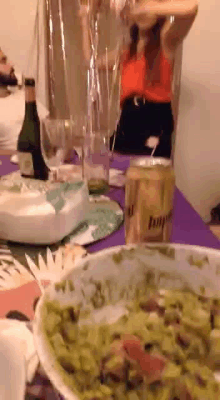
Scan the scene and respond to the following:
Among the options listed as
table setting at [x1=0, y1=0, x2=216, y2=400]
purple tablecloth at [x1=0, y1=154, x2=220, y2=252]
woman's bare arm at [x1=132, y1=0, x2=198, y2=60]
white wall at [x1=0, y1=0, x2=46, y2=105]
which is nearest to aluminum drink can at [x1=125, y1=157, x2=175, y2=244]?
table setting at [x1=0, y1=0, x2=216, y2=400]

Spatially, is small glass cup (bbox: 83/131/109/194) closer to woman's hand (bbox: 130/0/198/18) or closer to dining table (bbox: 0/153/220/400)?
dining table (bbox: 0/153/220/400)

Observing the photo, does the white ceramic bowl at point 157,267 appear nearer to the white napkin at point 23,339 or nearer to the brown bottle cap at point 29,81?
the white napkin at point 23,339

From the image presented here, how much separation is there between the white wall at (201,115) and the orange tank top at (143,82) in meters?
0.33

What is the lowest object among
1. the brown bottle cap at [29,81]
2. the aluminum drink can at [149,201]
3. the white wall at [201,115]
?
the white wall at [201,115]

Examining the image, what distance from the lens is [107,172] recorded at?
1.07m

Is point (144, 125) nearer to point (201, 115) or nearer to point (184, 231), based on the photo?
point (201, 115)

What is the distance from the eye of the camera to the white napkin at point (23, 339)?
0.43m

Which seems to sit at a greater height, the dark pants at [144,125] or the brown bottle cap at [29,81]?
the brown bottle cap at [29,81]

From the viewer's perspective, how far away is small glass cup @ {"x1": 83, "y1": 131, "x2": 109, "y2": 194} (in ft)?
3.47

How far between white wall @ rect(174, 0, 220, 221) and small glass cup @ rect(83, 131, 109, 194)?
3.25 feet

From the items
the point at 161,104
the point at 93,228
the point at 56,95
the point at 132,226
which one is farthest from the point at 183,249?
the point at 56,95

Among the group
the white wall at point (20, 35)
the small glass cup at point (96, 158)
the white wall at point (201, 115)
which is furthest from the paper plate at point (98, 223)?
the white wall at point (20, 35)

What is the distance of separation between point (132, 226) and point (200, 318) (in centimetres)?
17

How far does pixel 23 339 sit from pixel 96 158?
0.65 metres
